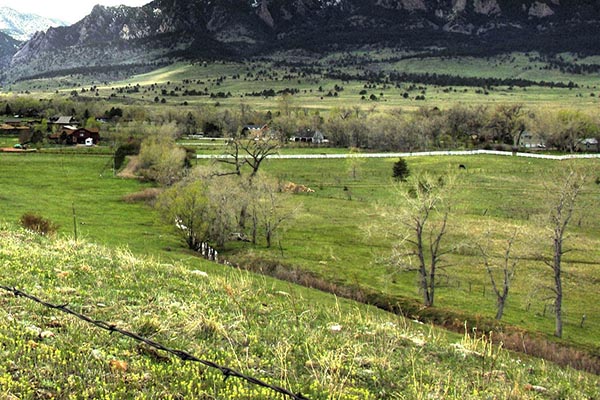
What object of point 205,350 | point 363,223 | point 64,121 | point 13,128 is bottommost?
point 363,223

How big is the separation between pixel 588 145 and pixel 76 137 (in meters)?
135

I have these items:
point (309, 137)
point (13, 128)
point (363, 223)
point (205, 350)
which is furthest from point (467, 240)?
point (13, 128)

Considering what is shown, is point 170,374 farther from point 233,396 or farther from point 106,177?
point 106,177

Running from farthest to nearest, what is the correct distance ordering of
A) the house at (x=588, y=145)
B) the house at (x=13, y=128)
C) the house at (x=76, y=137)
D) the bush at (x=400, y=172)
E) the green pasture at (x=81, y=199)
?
1. the house at (x=13, y=128)
2. the house at (x=588, y=145)
3. the house at (x=76, y=137)
4. the bush at (x=400, y=172)
5. the green pasture at (x=81, y=199)

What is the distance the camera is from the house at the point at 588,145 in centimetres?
13338

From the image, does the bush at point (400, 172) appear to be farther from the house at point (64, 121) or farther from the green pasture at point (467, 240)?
the house at point (64, 121)

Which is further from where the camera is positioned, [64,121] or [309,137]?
[309,137]

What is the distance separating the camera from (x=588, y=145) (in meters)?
137

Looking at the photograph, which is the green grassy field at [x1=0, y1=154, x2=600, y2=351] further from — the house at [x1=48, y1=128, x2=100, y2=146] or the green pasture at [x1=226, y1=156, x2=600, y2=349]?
the house at [x1=48, y1=128, x2=100, y2=146]

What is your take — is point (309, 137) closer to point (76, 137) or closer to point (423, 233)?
point (76, 137)

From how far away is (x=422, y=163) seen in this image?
109 metres

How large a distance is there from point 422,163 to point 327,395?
341 ft

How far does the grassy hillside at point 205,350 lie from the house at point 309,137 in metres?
142

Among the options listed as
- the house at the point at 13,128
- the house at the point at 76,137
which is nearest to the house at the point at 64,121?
the house at the point at 13,128
